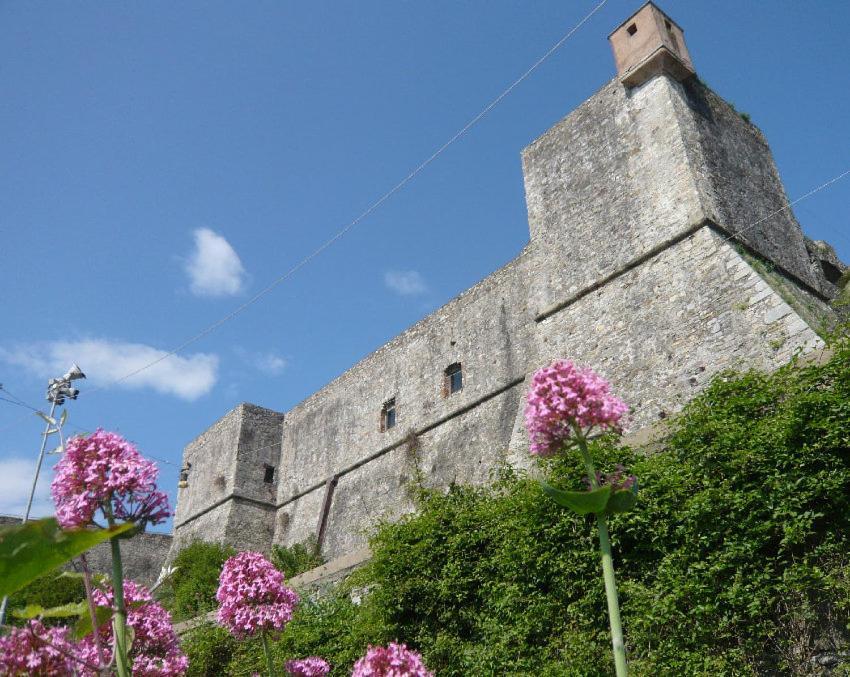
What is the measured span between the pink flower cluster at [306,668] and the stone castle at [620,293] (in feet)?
15.9

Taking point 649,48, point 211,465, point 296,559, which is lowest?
point 296,559

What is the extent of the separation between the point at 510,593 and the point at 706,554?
6.54 ft

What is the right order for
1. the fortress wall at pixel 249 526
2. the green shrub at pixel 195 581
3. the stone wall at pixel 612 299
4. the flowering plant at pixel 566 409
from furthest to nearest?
the fortress wall at pixel 249 526 → the green shrub at pixel 195 581 → the stone wall at pixel 612 299 → the flowering plant at pixel 566 409

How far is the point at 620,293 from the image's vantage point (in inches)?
450

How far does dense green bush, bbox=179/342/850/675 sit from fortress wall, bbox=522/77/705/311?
14.3 ft

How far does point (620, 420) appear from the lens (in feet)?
10.9

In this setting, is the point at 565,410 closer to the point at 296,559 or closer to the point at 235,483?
the point at 296,559

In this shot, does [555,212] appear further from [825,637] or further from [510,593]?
[825,637]

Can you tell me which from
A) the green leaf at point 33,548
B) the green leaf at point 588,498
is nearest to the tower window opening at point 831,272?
the green leaf at point 588,498

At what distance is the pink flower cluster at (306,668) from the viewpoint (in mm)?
5090

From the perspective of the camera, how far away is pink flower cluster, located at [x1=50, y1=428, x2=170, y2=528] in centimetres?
308

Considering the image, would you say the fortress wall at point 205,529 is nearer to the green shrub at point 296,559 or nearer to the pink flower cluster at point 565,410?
the green shrub at point 296,559

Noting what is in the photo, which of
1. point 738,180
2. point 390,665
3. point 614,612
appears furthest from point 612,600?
point 738,180

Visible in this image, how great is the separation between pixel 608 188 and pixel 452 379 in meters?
6.95
